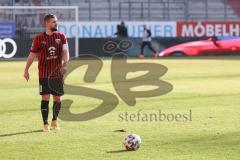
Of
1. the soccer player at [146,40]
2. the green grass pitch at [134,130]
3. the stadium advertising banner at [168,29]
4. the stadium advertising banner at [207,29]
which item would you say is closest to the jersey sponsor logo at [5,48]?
the stadium advertising banner at [168,29]

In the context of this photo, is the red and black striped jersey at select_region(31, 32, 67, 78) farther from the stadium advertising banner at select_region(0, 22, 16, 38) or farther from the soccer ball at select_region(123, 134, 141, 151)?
the stadium advertising banner at select_region(0, 22, 16, 38)

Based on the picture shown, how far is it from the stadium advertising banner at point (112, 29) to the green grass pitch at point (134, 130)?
2163 cm

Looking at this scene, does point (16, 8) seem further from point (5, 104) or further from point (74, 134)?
point (74, 134)

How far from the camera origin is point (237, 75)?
81.4 ft

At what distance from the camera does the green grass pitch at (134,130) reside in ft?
30.3

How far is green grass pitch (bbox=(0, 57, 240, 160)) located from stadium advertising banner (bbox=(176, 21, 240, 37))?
77.8 feet

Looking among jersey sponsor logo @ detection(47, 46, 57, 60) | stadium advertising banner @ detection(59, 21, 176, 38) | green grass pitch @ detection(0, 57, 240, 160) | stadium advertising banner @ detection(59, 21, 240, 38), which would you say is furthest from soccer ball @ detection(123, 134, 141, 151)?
stadium advertising banner @ detection(59, 21, 240, 38)

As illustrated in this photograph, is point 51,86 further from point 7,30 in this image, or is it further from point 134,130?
point 7,30

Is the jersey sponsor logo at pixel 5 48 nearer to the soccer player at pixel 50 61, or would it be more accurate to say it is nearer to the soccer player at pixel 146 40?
the soccer player at pixel 146 40

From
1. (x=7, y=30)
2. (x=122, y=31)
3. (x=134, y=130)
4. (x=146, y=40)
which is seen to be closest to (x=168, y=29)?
(x=146, y=40)

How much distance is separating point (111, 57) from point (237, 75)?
1463 cm

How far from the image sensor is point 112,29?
138ft

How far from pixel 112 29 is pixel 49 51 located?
30.6 meters

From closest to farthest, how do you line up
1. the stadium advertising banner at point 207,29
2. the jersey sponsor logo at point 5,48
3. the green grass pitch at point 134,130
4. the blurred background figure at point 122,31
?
the green grass pitch at point 134,130
the jersey sponsor logo at point 5,48
the blurred background figure at point 122,31
the stadium advertising banner at point 207,29
